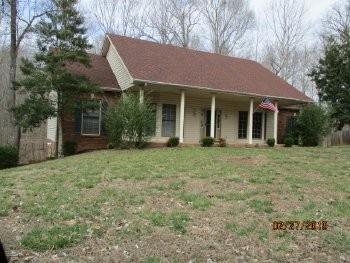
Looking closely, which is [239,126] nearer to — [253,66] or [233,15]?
[253,66]

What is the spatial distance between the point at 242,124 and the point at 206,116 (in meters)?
2.63

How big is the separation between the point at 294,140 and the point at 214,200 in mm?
16409

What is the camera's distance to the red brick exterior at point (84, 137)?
18.2m

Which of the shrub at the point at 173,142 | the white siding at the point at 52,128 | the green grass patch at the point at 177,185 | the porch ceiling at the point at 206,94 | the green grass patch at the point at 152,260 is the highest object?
the porch ceiling at the point at 206,94

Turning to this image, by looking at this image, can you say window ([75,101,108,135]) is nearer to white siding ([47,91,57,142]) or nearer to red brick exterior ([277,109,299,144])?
white siding ([47,91,57,142])

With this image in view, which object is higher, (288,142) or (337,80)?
(337,80)

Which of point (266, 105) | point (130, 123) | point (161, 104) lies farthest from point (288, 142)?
point (130, 123)

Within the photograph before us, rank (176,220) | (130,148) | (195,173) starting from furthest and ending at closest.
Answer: (130,148), (195,173), (176,220)

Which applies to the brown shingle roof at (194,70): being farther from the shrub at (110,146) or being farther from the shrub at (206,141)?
the shrub at (110,146)

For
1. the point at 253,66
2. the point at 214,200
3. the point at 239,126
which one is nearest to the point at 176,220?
the point at 214,200

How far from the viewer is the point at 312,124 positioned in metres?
21.7

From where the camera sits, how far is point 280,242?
17.6 ft
